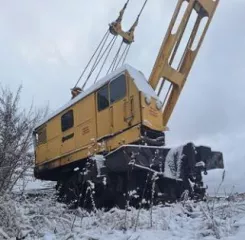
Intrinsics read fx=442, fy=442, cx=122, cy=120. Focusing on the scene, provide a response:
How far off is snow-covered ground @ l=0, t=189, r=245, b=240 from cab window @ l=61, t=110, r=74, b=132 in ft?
20.0

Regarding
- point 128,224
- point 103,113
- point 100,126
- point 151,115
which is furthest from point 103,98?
point 128,224

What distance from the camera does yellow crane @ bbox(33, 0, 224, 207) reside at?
9492mm

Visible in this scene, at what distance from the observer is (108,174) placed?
980cm

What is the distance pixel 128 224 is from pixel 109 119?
18.1 ft

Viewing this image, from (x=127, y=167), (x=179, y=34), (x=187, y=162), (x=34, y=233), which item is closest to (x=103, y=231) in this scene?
(x=34, y=233)

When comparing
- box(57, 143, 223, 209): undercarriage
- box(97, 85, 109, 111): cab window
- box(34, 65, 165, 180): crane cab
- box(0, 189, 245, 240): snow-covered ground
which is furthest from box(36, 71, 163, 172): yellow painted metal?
box(0, 189, 245, 240): snow-covered ground

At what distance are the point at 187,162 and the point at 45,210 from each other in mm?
4045

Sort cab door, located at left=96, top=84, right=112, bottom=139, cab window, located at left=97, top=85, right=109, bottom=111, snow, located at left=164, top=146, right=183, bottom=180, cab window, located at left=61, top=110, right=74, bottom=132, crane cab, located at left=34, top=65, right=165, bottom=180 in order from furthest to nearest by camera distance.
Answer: cab window, located at left=61, top=110, right=74, bottom=132 < cab window, located at left=97, top=85, right=109, bottom=111 < cab door, located at left=96, top=84, right=112, bottom=139 < crane cab, located at left=34, top=65, right=165, bottom=180 < snow, located at left=164, top=146, right=183, bottom=180

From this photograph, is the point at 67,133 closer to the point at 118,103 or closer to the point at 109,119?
the point at 109,119

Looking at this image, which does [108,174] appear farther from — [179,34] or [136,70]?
[179,34]

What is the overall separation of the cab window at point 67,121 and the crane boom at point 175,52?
97.6 inches

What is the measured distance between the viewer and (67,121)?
510 inches

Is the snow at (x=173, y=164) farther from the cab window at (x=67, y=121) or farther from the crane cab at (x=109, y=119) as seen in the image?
the cab window at (x=67, y=121)

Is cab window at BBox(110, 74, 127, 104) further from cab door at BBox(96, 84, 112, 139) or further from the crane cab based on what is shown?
cab door at BBox(96, 84, 112, 139)
